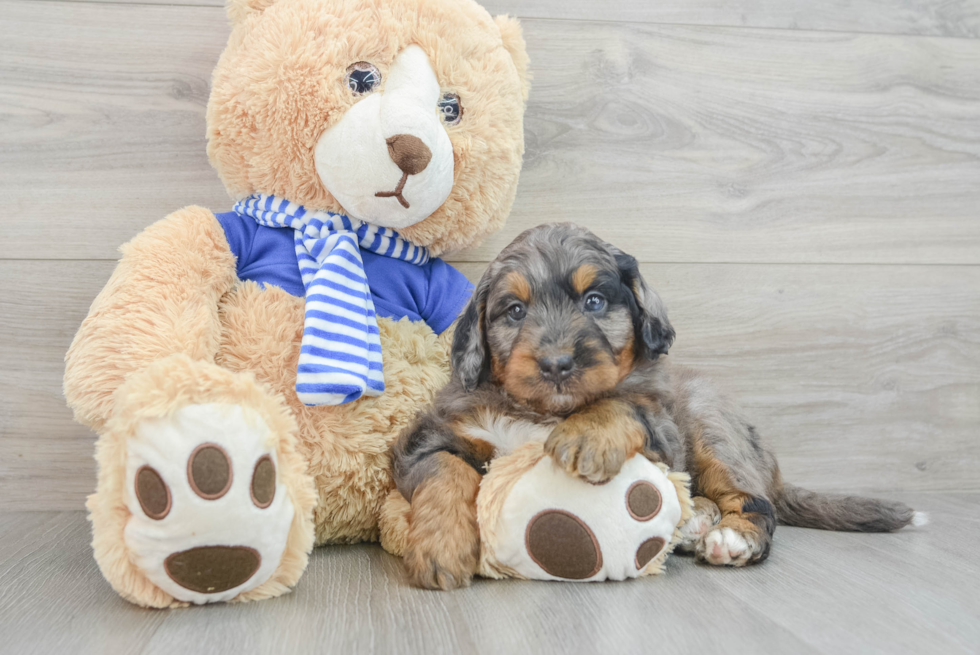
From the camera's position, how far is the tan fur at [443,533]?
5.08 feet

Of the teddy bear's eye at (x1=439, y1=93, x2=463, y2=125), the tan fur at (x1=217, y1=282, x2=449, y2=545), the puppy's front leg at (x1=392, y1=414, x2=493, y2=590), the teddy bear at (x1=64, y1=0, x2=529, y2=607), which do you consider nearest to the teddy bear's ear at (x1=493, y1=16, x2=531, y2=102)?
the teddy bear at (x1=64, y1=0, x2=529, y2=607)

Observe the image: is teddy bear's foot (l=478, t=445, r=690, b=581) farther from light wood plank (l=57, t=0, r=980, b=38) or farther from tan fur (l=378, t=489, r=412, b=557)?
light wood plank (l=57, t=0, r=980, b=38)

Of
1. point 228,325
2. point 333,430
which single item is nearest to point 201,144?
point 228,325

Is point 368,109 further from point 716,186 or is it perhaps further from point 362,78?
point 716,186

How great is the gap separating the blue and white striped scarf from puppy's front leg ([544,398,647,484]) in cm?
51

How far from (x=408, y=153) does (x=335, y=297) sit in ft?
1.28

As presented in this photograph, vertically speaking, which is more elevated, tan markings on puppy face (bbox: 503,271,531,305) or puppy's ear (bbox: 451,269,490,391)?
tan markings on puppy face (bbox: 503,271,531,305)

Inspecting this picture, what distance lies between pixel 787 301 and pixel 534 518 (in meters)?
1.60

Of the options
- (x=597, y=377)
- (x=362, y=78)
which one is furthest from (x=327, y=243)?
(x=597, y=377)

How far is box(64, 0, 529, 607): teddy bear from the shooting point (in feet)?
5.35

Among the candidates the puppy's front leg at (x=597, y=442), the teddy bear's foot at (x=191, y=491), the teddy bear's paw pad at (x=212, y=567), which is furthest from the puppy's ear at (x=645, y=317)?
the teddy bear's paw pad at (x=212, y=567)

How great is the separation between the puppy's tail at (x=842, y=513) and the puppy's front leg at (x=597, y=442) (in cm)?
88

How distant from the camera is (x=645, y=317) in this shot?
1809 mm

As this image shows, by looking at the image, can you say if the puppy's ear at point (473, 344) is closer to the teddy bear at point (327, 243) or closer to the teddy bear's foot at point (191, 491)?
the teddy bear at point (327, 243)
